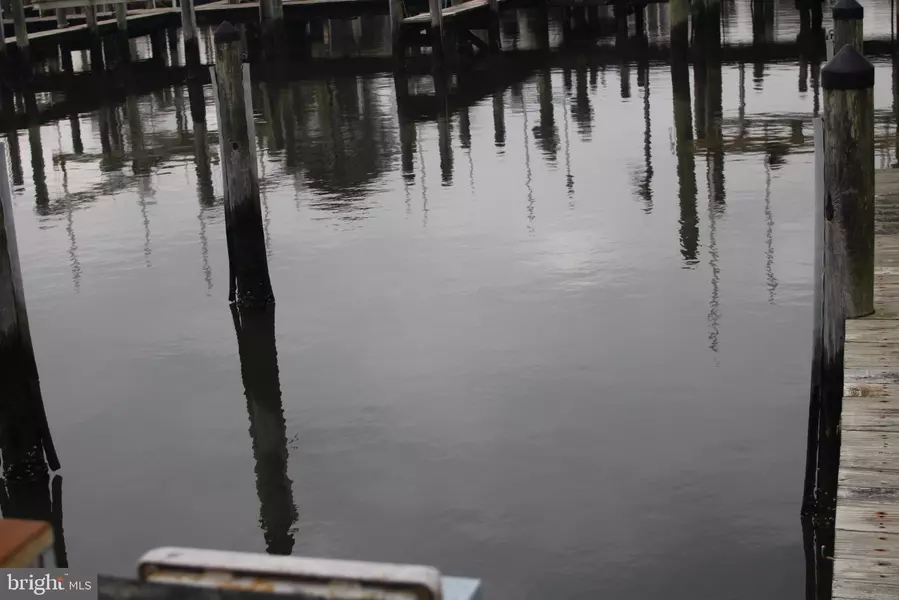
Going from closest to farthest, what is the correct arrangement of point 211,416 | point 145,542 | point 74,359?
point 145,542 → point 211,416 → point 74,359

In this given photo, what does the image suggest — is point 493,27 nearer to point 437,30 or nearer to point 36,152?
point 437,30

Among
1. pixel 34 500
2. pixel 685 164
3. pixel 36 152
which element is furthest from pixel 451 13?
pixel 34 500

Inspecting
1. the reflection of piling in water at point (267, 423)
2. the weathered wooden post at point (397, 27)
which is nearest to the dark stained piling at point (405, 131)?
the weathered wooden post at point (397, 27)

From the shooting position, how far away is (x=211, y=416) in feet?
33.9

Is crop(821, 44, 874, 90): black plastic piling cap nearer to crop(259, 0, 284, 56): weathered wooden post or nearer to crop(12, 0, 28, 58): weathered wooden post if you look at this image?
crop(12, 0, 28, 58): weathered wooden post

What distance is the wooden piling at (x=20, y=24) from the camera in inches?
1160

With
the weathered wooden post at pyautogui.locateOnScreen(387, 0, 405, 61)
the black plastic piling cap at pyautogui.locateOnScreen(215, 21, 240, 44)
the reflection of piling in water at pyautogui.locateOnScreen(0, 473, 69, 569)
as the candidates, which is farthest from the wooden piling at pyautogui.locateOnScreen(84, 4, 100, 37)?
the reflection of piling in water at pyautogui.locateOnScreen(0, 473, 69, 569)

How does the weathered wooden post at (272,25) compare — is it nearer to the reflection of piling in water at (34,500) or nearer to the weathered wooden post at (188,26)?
the weathered wooden post at (188,26)

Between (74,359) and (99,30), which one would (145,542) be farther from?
(99,30)

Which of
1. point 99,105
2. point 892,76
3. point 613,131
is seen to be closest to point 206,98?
point 99,105

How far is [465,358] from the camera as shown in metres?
11.1

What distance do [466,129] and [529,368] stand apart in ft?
39.2

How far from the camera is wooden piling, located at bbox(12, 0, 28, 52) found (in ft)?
96.6

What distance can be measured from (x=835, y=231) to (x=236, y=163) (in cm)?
577
